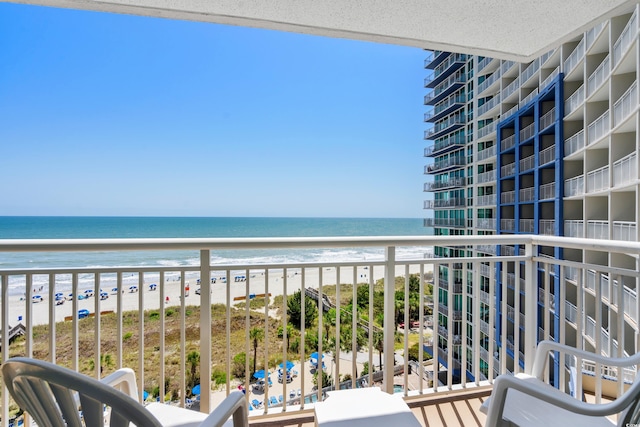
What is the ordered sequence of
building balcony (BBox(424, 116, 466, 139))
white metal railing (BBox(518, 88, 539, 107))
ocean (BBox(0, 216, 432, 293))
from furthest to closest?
ocean (BBox(0, 216, 432, 293))
building balcony (BBox(424, 116, 466, 139))
white metal railing (BBox(518, 88, 539, 107))

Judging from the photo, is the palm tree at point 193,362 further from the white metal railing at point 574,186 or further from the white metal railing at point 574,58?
the white metal railing at point 574,58

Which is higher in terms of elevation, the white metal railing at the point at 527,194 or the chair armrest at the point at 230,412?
the white metal railing at the point at 527,194

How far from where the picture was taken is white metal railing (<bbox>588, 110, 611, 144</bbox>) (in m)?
7.82

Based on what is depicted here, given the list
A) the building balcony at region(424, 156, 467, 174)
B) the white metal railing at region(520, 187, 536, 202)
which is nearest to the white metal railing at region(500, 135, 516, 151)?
the white metal railing at region(520, 187, 536, 202)

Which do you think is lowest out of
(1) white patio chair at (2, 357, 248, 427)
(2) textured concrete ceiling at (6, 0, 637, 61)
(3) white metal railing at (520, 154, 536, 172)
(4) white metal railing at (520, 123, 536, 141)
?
(1) white patio chair at (2, 357, 248, 427)

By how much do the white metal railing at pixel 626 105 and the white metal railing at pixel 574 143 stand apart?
7.68 ft

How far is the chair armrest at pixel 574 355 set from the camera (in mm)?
1185

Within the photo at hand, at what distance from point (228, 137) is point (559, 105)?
23939 millimetres

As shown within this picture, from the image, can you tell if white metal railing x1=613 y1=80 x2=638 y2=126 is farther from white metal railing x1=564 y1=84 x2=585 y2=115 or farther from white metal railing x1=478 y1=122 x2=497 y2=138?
white metal railing x1=478 y1=122 x2=497 y2=138

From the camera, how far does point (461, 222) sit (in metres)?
17.5

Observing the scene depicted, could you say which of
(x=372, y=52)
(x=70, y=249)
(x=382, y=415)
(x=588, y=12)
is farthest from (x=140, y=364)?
(x=372, y=52)

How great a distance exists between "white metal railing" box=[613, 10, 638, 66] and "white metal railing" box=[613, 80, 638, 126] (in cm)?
78

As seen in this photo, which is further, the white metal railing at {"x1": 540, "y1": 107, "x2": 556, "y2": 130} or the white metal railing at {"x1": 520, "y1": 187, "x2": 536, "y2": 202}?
the white metal railing at {"x1": 520, "y1": 187, "x2": 536, "y2": 202}

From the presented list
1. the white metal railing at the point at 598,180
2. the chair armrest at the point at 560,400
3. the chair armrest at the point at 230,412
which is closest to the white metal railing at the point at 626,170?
the white metal railing at the point at 598,180
